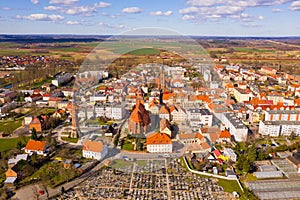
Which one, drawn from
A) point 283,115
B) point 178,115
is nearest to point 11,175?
point 178,115

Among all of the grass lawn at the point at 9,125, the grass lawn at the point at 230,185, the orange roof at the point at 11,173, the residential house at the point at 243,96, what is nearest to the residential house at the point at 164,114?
the grass lawn at the point at 230,185

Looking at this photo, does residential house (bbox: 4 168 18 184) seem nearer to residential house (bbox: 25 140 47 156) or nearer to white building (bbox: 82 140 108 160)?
residential house (bbox: 25 140 47 156)

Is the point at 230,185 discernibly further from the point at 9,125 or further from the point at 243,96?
the point at 9,125

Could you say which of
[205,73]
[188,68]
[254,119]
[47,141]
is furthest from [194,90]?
[47,141]

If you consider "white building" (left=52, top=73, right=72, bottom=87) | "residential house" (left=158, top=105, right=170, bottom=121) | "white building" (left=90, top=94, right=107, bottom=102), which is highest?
"white building" (left=52, top=73, right=72, bottom=87)

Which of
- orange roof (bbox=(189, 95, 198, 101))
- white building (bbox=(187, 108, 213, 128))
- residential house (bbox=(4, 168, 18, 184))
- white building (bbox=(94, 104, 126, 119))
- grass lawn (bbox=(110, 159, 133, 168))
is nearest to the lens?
residential house (bbox=(4, 168, 18, 184))

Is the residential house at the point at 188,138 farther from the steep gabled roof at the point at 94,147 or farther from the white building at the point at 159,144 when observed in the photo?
the steep gabled roof at the point at 94,147

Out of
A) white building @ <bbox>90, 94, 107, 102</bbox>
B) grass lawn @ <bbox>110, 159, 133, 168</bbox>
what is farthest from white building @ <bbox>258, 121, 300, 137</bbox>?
white building @ <bbox>90, 94, 107, 102</bbox>
